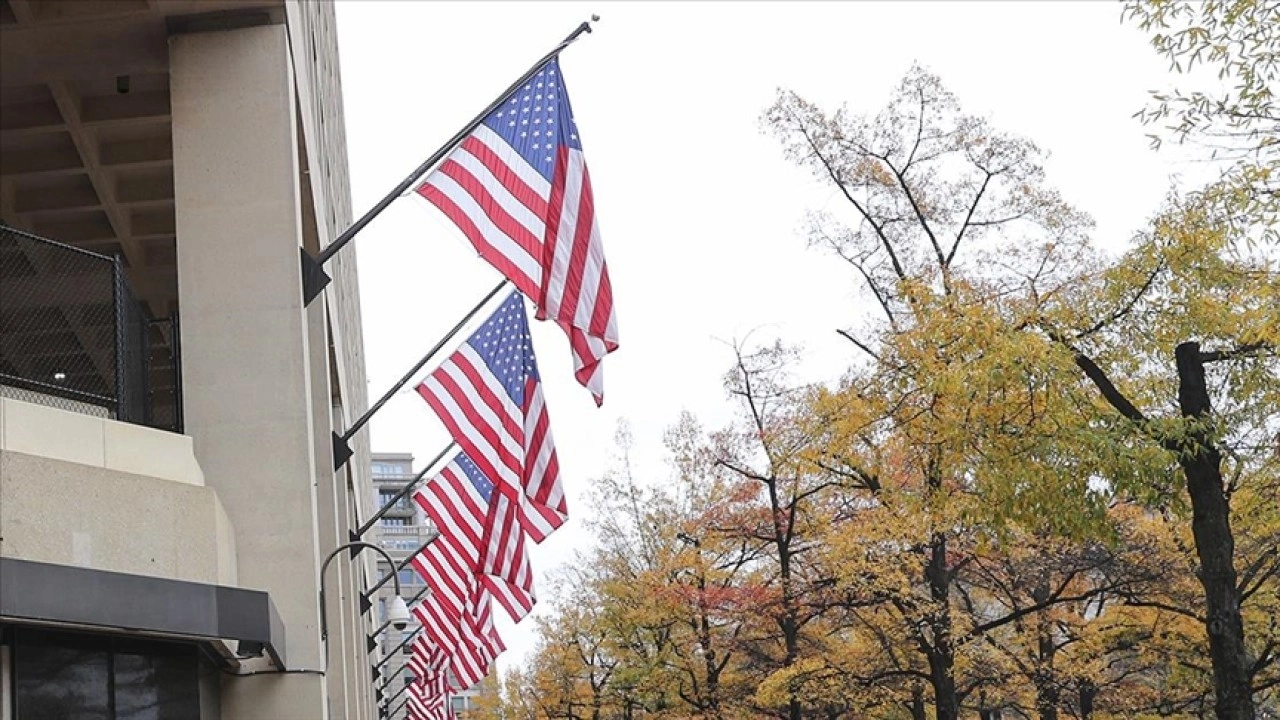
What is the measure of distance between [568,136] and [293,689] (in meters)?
5.85

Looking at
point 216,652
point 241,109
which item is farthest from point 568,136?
point 216,652

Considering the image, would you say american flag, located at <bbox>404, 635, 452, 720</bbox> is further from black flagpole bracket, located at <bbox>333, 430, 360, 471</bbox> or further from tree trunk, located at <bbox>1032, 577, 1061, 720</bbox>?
black flagpole bracket, located at <bbox>333, 430, 360, 471</bbox>

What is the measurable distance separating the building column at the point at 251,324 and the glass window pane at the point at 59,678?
3311 millimetres

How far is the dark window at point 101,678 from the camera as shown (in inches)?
418

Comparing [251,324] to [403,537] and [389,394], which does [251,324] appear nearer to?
[389,394]

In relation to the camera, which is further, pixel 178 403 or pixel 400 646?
pixel 400 646

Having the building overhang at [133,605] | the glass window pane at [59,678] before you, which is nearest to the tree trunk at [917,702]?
the building overhang at [133,605]

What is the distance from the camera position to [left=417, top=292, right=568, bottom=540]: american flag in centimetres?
1922

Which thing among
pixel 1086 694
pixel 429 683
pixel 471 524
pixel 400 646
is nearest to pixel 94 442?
pixel 471 524

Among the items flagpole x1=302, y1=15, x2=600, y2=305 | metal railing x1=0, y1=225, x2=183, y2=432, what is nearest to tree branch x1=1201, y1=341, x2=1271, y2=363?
flagpole x1=302, y1=15, x2=600, y2=305

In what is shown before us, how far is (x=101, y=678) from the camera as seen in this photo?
11.5 m

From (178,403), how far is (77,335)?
1.20 meters

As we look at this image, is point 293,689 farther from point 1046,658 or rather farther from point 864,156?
point 1046,658

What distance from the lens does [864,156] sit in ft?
104
